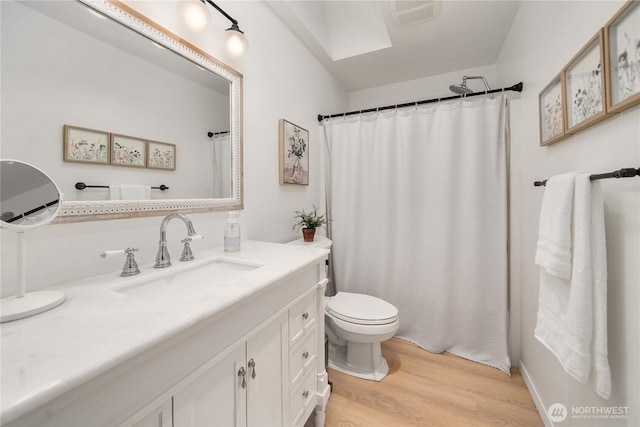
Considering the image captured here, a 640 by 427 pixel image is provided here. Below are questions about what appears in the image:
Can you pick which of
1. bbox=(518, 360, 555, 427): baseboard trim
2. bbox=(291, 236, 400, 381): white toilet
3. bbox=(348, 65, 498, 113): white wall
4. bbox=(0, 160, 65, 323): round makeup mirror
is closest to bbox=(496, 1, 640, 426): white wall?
bbox=(518, 360, 555, 427): baseboard trim

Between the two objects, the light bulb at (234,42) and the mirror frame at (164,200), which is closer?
the mirror frame at (164,200)

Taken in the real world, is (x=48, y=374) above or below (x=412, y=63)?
below

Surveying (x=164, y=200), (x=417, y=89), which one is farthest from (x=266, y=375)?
(x=417, y=89)

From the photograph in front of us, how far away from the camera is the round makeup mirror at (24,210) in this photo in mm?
580

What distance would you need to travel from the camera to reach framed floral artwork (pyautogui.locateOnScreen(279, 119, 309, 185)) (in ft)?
5.81

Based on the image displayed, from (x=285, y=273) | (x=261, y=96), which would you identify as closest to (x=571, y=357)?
(x=285, y=273)

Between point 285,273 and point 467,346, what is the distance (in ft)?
5.69

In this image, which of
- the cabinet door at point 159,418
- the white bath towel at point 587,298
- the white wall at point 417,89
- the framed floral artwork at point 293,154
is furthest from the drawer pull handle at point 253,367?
the white wall at point 417,89

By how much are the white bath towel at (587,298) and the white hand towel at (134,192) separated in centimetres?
153

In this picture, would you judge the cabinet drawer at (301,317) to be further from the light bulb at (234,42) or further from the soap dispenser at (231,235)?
the light bulb at (234,42)

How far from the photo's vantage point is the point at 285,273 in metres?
0.89

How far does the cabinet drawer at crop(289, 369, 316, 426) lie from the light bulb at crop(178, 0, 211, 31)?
157 centimetres

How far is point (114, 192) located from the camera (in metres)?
0.90

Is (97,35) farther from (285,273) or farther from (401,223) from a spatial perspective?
(401,223)
